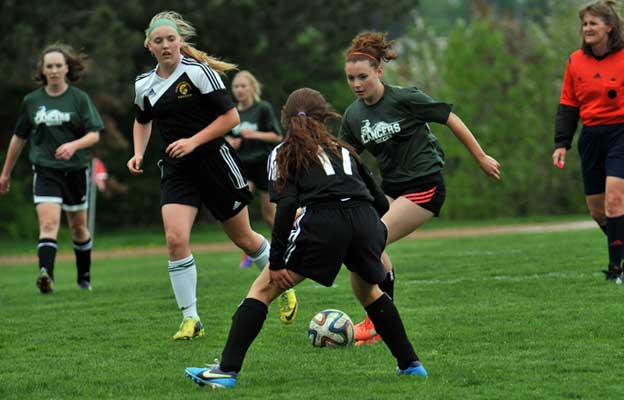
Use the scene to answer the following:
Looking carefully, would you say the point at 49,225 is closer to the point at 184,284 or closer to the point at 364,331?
the point at 184,284

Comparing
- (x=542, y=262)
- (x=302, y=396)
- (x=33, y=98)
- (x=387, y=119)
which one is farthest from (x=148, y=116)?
(x=542, y=262)

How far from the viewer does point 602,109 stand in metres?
8.98

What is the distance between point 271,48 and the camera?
33562 mm

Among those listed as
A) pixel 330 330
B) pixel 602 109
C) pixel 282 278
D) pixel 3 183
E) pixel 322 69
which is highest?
pixel 322 69

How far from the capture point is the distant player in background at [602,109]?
8828 millimetres

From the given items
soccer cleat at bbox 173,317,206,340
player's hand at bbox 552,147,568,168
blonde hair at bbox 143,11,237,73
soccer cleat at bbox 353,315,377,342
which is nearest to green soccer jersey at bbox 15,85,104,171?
blonde hair at bbox 143,11,237,73

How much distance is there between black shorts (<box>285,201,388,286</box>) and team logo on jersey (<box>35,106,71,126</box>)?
19.6 ft

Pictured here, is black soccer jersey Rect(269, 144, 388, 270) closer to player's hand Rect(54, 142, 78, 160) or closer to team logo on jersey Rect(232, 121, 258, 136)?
player's hand Rect(54, 142, 78, 160)

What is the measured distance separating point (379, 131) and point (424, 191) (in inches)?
20.6

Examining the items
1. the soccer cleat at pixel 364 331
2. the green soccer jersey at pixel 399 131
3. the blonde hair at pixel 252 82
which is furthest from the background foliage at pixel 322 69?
the soccer cleat at pixel 364 331

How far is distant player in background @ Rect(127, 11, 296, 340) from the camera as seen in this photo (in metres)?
7.46

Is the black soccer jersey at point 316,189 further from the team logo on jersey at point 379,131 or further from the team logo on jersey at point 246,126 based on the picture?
the team logo on jersey at point 246,126

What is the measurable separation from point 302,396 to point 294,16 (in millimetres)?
28562

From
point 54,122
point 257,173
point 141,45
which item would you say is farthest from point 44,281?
point 141,45
